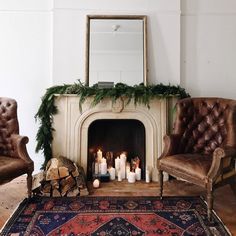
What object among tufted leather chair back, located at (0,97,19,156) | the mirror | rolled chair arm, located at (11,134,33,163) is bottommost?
rolled chair arm, located at (11,134,33,163)

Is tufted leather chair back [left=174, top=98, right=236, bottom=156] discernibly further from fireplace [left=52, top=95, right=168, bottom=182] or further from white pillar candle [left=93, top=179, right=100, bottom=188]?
white pillar candle [left=93, top=179, right=100, bottom=188]

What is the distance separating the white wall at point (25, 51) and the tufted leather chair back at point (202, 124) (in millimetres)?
1822

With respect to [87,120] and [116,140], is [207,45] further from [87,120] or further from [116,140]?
[87,120]

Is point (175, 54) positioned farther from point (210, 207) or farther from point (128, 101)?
point (210, 207)

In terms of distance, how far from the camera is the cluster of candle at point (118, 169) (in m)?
3.35

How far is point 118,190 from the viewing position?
3.02 m

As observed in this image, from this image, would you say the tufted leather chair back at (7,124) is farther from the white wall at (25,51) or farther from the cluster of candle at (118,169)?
the cluster of candle at (118,169)

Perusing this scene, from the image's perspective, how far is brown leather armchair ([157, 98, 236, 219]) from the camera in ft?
7.54

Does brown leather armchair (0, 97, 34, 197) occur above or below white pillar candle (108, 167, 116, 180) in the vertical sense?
above

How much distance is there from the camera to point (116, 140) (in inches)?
141

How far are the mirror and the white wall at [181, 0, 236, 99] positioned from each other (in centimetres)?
59

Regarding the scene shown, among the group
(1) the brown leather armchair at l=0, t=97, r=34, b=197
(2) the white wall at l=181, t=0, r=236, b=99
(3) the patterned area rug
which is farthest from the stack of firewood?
(2) the white wall at l=181, t=0, r=236, b=99

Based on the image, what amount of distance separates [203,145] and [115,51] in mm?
1602

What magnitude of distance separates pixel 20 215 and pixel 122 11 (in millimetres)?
2645
